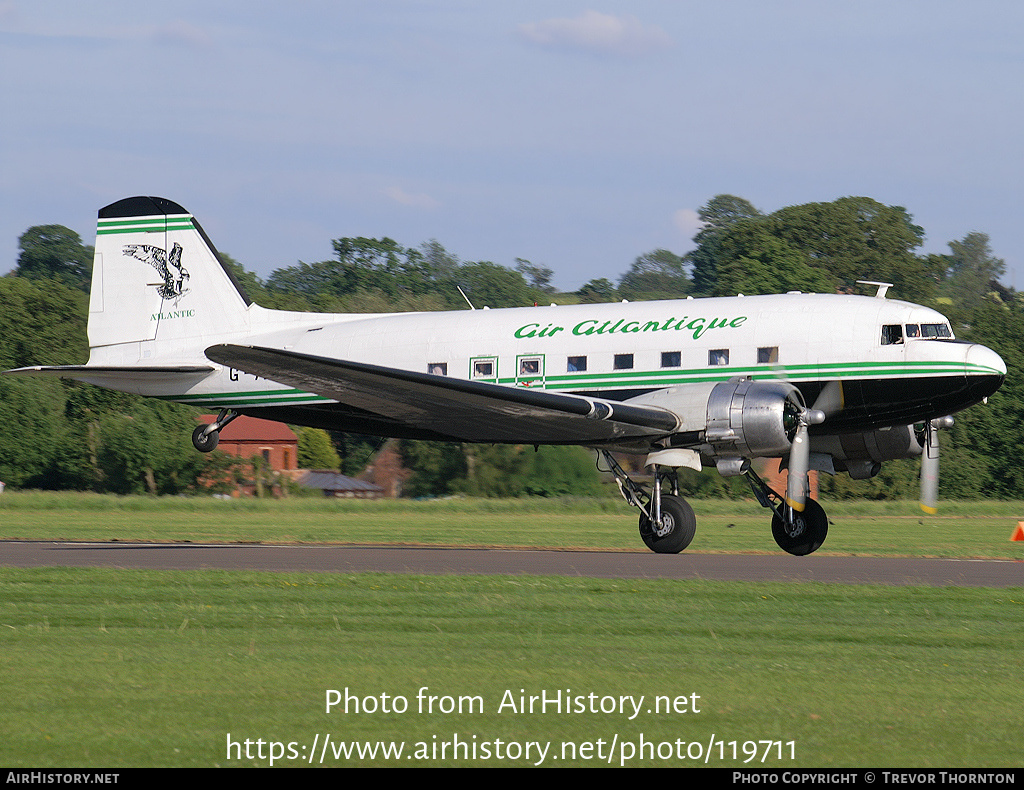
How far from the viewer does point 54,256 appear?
125062 millimetres

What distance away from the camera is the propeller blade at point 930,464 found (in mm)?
23266

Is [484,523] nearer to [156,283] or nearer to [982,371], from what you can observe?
[156,283]

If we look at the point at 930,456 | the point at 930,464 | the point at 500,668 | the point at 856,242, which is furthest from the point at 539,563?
the point at 856,242

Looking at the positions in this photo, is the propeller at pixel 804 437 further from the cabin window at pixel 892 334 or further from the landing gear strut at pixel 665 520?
the landing gear strut at pixel 665 520

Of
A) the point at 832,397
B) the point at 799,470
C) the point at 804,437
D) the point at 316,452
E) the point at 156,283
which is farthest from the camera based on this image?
the point at 316,452

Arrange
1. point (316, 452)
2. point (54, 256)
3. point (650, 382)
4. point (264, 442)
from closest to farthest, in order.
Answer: point (650, 382)
point (316, 452)
point (264, 442)
point (54, 256)

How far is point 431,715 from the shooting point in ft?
29.0

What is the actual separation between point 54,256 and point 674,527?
11468 cm

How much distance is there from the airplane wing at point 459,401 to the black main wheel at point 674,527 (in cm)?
144

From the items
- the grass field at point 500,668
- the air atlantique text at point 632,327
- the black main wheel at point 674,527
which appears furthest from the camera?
the air atlantique text at point 632,327

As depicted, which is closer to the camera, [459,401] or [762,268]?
[459,401]

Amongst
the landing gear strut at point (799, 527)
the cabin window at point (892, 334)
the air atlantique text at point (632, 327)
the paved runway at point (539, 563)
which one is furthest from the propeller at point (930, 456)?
the air atlantique text at point (632, 327)
